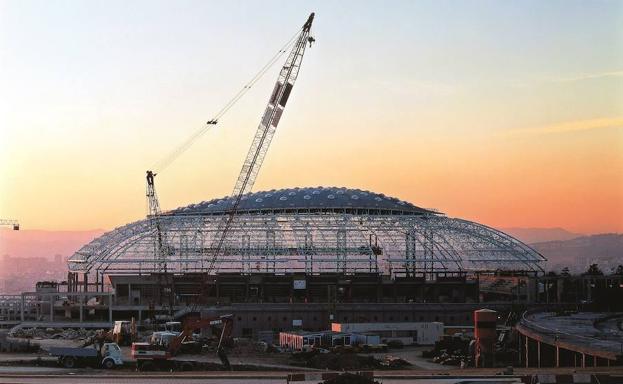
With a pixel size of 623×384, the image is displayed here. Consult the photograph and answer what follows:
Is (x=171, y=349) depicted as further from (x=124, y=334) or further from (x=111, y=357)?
(x=124, y=334)

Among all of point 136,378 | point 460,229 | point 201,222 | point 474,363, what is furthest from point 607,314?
point 136,378

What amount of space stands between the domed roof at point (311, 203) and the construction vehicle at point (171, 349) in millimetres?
42827

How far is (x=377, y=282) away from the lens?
130m

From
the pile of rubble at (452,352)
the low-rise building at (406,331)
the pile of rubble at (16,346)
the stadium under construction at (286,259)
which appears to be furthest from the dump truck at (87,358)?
the stadium under construction at (286,259)

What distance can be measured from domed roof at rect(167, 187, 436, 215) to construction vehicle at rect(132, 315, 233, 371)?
141 feet

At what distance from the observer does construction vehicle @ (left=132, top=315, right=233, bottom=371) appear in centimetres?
7344

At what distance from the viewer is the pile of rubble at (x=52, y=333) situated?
108375 millimetres

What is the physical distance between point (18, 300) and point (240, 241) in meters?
26.4

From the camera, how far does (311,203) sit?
134 metres

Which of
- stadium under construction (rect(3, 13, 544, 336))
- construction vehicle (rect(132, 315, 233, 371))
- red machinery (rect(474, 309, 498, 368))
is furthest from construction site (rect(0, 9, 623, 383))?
red machinery (rect(474, 309, 498, 368))

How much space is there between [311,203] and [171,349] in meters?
54.8

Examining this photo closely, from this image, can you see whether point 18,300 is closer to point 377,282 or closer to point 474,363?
point 377,282

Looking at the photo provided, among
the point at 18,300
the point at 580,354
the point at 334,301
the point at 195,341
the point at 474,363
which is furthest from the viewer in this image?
the point at 18,300

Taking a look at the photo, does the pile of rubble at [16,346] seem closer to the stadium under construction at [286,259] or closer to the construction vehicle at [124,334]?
the construction vehicle at [124,334]
